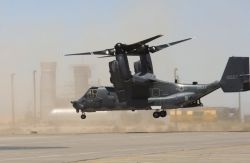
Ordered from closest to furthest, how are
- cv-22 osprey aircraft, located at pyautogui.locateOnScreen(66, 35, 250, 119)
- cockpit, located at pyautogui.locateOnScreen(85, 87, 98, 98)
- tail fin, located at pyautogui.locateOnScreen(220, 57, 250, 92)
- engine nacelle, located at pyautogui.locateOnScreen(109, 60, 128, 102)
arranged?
tail fin, located at pyautogui.locateOnScreen(220, 57, 250, 92)
cv-22 osprey aircraft, located at pyautogui.locateOnScreen(66, 35, 250, 119)
engine nacelle, located at pyautogui.locateOnScreen(109, 60, 128, 102)
cockpit, located at pyautogui.locateOnScreen(85, 87, 98, 98)

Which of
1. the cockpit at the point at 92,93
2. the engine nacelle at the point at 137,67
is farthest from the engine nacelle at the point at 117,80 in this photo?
the engine nacelle at the point at 137,67

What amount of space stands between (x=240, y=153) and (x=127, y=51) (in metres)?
33.8

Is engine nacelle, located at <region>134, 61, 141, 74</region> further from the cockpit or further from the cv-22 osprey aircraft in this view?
the cockpit

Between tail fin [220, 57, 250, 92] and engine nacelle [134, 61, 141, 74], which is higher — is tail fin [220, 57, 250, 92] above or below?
below

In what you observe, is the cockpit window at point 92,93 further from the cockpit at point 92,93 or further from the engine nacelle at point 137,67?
the engine nacelle at point 137,67

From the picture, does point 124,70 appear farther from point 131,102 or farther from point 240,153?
point 240,153

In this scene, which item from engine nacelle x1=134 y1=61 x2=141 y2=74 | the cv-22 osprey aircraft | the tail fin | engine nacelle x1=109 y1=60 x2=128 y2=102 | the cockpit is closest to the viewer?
the tail fin

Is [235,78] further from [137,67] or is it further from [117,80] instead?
[117,80]

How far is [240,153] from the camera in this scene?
41281 millimetres

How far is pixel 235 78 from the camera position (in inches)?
2825

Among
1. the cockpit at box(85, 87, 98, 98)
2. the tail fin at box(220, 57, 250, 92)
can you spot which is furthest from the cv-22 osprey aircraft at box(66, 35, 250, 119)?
the cockpit at box(85, 87, 98, 98)

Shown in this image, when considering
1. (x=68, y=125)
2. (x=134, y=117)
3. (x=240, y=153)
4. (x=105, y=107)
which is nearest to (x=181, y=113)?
(x=134, y=117)

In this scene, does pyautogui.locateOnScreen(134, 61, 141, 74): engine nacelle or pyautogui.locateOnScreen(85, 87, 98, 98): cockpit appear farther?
pyautogui.locateOnScreen(85, 87, 98, 98): cockpit

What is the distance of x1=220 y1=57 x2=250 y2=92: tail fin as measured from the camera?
7125cm
